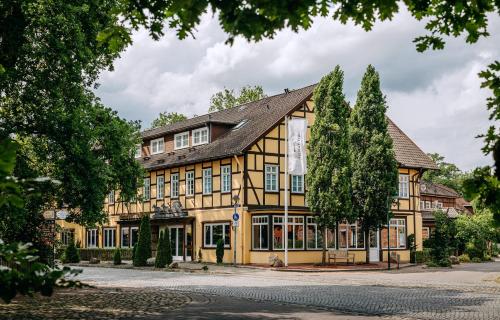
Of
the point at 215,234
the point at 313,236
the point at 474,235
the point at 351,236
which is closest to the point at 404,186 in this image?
the point at 351,236

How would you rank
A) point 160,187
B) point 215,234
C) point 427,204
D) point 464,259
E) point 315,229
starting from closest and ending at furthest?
point 315,229, point 215,234, point 160,187, point 464,259, point 427,204

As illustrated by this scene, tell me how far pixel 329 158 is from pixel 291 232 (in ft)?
15.9

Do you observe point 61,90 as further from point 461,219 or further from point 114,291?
point 461,219

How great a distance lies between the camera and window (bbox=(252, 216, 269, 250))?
3531cm

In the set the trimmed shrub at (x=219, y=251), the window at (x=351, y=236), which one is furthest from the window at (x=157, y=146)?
the window at (x=351, y=236)

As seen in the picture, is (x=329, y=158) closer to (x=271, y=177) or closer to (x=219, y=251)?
(x=271, y=177)

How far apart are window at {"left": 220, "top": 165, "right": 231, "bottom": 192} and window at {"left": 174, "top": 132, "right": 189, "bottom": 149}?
21.0 feet

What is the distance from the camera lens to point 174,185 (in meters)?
42.1

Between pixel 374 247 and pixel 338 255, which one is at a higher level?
pixel 374 247

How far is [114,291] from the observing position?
18766 mm

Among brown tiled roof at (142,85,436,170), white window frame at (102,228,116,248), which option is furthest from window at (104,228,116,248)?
brown tiled roof at (142,85,436,170)

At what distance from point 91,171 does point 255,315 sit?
8386 millimetres

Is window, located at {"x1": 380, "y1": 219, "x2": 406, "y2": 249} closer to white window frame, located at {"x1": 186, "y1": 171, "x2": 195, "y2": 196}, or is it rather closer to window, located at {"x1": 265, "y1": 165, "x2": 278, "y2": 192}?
window, located at {"x1": 265, "y1": 165, "x2": 278, "y2": 192}

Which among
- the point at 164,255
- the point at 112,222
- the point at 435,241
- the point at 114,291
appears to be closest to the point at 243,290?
the point at 114,291
